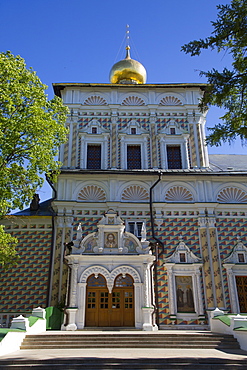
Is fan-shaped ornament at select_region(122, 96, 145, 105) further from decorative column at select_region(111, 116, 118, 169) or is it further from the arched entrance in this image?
the arched entrance

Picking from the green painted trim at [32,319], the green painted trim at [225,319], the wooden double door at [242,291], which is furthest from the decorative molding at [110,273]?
the wooden double door at [242,291]

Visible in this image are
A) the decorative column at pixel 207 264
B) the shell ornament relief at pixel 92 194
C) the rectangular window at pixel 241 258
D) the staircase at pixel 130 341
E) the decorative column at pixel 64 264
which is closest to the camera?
the staircase at pixel 130 341

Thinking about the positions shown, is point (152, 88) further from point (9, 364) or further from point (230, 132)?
point (9, 364)

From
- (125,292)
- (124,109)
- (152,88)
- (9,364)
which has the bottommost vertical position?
(9,364)

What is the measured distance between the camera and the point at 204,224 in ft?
57.5

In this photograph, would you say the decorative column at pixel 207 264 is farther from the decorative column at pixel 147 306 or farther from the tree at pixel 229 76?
the tree at pixel 229 76

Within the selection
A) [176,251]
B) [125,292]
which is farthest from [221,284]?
[125,292]

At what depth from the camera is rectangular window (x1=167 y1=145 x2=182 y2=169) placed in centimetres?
1972

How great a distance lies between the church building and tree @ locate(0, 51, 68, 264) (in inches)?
147

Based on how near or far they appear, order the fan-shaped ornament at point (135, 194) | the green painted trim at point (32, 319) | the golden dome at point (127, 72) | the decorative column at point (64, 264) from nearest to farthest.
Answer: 1. the green painted trim at point (32, 319)
2. the decorative column at point (64, 264)
3. the fan-shaped ornament at point (135, 194)
4. the golden dome at point (127, 72)

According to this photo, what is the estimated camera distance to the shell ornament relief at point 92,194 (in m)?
18.1

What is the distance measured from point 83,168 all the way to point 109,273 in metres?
6.41

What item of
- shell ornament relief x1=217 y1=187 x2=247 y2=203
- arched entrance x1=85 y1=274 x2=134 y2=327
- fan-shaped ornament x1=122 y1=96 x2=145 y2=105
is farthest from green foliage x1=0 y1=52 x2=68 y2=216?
shell ornament relief x1=217 y1=187 x2=247 y2=203

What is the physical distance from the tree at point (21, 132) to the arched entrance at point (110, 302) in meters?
4.36
